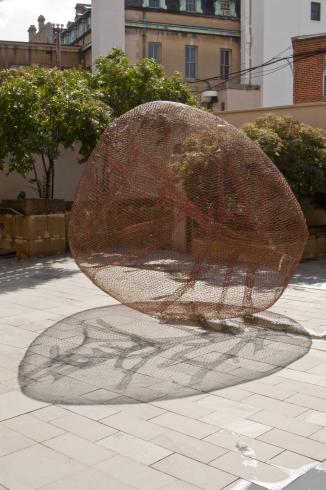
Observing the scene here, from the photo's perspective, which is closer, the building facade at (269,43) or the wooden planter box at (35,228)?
the wooden planter box at (35,228)

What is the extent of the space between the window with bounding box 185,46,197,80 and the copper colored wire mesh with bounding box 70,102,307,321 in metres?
27.4

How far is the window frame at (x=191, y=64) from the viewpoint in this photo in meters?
33.7

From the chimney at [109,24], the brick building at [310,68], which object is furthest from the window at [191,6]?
the brick building at [310,68]

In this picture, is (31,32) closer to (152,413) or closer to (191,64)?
(191,64)

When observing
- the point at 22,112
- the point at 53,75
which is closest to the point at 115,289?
the point at 22,112

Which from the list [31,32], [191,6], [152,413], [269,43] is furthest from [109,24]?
[152,413]

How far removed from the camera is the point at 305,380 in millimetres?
5910

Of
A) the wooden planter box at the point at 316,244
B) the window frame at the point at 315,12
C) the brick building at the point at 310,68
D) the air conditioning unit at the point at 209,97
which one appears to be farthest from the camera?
the window frame at the point at 315,12

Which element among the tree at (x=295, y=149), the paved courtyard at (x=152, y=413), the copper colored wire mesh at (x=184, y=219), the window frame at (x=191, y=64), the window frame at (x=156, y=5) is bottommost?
the paved courtyard at (x=152, y=413)

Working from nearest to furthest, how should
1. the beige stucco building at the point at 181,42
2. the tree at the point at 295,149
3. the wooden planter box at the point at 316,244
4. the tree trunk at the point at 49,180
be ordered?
the tree at the point at 295,149 → the wooden planter box at the point at 316,244 → the tree trunk at the point at 49,180 → the beige stucco building at the point at 181,42

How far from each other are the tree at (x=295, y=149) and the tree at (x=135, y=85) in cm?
361

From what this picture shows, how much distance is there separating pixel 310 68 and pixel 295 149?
9.74m

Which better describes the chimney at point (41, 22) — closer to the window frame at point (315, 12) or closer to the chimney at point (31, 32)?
the chimney at point (31, 32)

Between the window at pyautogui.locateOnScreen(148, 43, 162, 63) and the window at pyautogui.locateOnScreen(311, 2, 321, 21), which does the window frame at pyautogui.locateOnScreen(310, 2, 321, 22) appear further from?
the window at pyautogui.locateOnScreen(148, 43, 162, 63)
